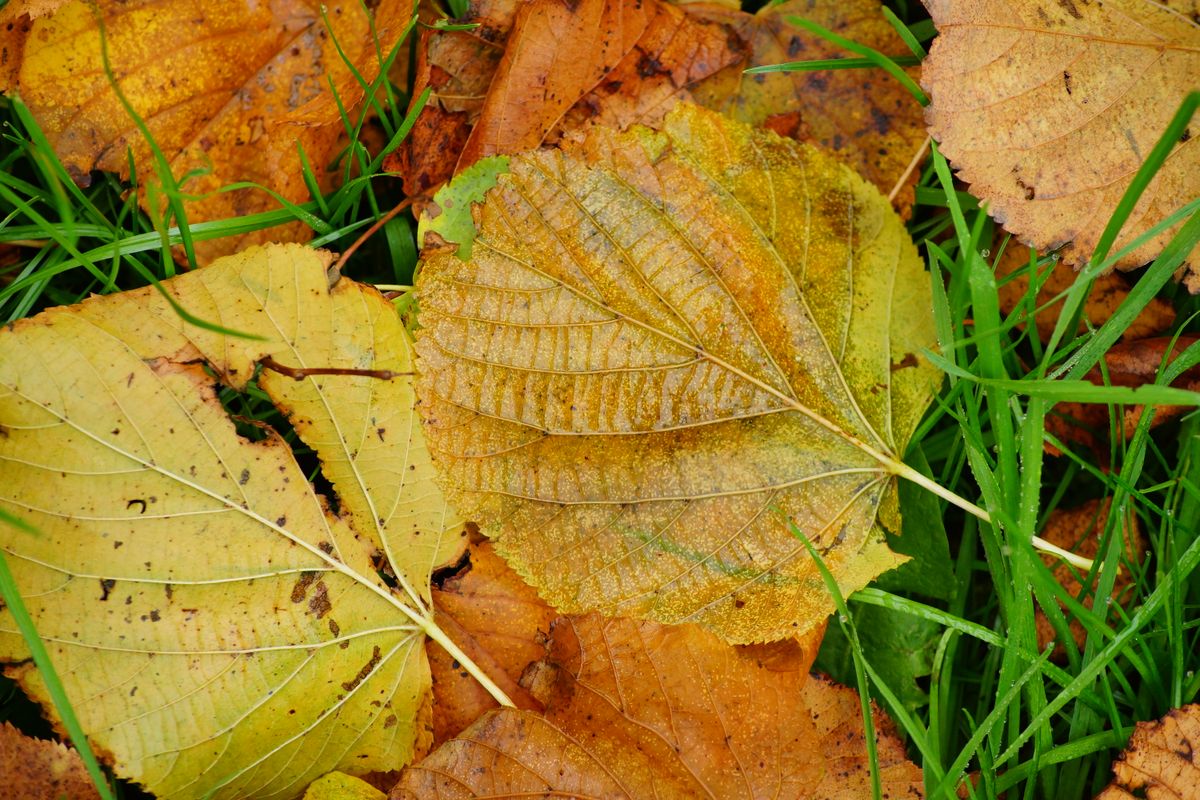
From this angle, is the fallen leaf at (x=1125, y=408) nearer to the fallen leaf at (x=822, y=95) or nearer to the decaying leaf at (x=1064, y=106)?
the decaying leaf at (x=1064, y=106)

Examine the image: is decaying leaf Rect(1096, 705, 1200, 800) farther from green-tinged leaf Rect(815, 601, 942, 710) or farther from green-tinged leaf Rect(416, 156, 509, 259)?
green-tinged leaf Rect(416, 156, 509, 259)

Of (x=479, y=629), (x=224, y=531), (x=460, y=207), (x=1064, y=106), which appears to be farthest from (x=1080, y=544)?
(x=224, y=531)

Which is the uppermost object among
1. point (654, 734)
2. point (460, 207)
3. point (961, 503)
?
point (460, 207)

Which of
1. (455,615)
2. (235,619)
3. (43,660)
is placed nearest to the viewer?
(43,660)

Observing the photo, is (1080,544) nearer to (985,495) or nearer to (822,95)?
(985,495)

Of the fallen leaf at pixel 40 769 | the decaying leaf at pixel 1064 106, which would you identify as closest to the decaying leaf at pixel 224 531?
the fallen leaf at pixel 40 769

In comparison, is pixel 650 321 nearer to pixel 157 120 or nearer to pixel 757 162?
pixel 757 162

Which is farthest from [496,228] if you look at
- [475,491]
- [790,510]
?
[790,510]
